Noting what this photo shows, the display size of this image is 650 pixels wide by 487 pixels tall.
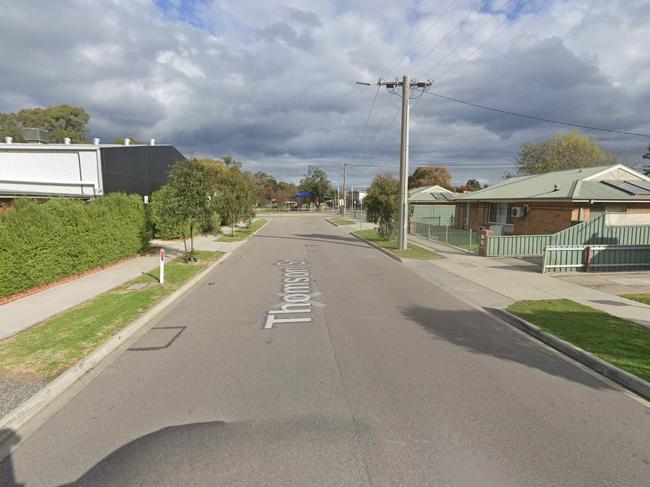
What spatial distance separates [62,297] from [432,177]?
282 feet

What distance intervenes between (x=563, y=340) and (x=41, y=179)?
A: 2964 centimetres

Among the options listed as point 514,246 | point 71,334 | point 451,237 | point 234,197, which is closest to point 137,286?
point 71,334

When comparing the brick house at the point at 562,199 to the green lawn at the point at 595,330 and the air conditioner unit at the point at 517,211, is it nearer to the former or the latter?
the air conditioner unit at the point at 517,211

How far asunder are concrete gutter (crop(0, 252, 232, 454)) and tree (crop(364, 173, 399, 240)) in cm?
1645

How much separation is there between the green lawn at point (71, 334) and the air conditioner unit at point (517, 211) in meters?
20.4

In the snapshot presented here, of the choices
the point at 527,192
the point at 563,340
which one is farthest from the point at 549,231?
the point at 563,340

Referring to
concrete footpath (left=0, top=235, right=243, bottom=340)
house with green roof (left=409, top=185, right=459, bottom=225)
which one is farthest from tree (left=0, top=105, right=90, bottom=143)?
concrete footpath (left=0, top=235, right=243, bottom=340)

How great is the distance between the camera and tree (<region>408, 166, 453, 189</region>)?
8788 cm

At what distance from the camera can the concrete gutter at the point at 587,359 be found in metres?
4.68

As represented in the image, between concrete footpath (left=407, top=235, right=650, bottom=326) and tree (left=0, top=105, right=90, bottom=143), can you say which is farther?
tree (left=0, top=105, right=90, bottom=143)

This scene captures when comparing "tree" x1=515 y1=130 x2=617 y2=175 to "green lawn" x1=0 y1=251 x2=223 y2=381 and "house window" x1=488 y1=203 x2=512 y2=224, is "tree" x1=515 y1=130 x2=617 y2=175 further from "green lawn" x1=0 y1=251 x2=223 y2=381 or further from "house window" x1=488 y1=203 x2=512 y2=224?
"green lawn" x1=0 y1=251 x2=223 y2=381

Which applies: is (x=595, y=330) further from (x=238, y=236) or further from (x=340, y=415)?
(x=238, y=236)

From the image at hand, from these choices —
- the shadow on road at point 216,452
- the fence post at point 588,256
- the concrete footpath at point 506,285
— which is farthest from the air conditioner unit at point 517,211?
the shadow on road at point 216,452

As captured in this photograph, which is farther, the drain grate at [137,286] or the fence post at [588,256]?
the fence post at [588,256]
